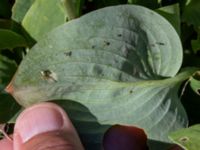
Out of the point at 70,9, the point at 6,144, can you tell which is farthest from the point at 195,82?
the point at 6,144

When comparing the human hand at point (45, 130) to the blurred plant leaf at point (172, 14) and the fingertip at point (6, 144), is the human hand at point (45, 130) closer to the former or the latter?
the fingertip at point (6, 144)

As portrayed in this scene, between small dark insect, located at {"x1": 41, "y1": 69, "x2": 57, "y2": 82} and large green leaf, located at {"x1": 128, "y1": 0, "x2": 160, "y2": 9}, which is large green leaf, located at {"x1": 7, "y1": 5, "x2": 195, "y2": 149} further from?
large green leaf, located at {"x1": 128, "y1": 0, "x2": 160, "y2": 9}

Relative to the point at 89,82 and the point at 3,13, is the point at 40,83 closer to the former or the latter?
the point at 89,82

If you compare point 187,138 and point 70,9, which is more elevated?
point 70,9

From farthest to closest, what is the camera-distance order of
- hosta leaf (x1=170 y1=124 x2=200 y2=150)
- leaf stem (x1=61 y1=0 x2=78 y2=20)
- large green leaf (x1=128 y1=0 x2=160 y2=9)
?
large green leaf (x1=128 y1=0 x2=160 y2=9), leaf stem (x1=61 y1=0 x2=78 y2=20), hosta leaf (x1=170 y1=124 x2=200 y2=150)

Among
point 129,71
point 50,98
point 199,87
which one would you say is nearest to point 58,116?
point 50,98

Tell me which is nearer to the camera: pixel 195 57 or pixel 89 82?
pixel 89 82

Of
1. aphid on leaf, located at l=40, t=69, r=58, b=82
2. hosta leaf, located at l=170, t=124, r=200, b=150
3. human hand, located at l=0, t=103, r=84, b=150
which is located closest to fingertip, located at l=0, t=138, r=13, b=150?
human hand, located at l=0, t=103, r=84, b=150

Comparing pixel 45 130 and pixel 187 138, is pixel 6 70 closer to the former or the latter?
pixel 45 130
